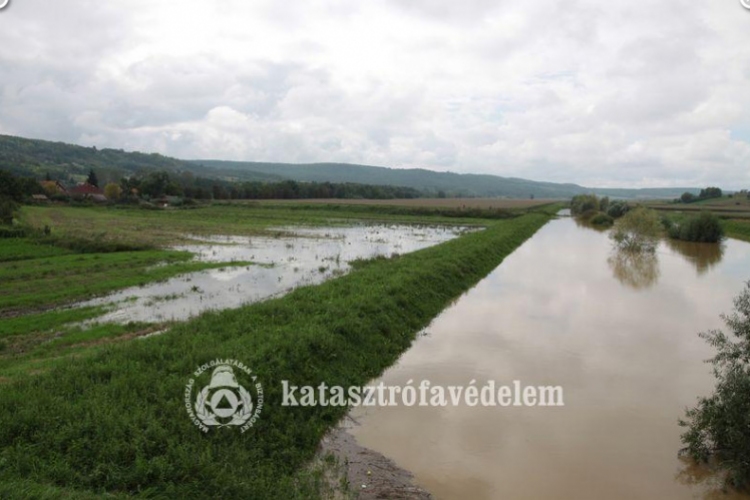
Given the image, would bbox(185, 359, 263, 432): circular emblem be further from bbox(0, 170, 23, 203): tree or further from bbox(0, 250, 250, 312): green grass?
bbox(0, 170, 23, 203): tree

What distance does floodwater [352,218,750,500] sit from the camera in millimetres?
7090

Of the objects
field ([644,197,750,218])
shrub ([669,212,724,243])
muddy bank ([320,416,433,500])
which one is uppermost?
field ([644,197,750,218])

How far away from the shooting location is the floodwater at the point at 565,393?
7090 mm

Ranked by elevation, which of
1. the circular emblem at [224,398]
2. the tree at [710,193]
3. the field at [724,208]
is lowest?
the circular emblem at [224,398]

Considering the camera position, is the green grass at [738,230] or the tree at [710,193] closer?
the green grass at [738,230]

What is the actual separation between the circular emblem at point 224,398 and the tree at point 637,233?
3332 cm

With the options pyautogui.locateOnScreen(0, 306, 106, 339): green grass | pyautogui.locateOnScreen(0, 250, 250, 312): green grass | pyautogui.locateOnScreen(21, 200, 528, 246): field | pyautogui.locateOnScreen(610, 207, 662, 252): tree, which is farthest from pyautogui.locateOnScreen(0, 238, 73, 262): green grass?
pyautogui.locateOnScreen(610, 207, 662, 252): tree

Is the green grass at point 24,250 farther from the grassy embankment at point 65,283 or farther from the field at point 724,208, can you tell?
the field at point 724,208

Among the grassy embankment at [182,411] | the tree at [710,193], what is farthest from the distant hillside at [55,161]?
the grassy embankment at [182,411]

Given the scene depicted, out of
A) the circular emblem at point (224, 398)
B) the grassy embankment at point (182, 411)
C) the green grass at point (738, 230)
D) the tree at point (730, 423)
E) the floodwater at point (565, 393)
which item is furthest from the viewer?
the green grass at point (738, 230)

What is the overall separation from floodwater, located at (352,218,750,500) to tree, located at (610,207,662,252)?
560 inches

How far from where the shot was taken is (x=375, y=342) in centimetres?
1210

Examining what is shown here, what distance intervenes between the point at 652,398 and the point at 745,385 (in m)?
3.07

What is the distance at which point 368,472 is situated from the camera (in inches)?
277
